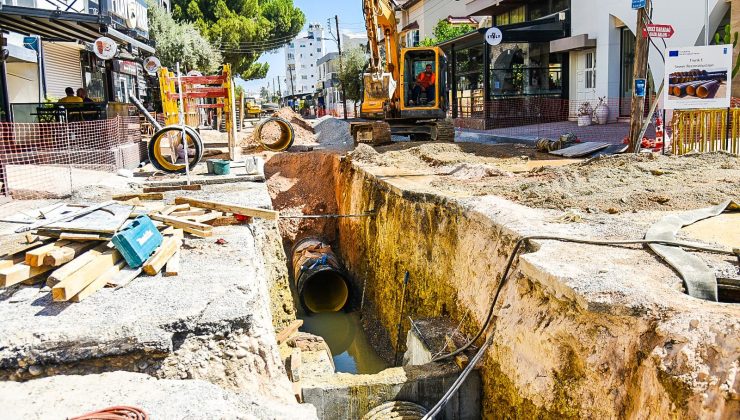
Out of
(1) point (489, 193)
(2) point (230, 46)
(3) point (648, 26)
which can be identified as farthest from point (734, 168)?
(2) point (230, 46)

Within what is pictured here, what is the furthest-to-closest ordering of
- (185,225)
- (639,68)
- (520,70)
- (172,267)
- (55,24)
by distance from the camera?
(520,70)
(55,24)
(639,68)
(185,225)
(172,267)

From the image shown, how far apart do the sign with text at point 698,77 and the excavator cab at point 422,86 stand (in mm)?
7766

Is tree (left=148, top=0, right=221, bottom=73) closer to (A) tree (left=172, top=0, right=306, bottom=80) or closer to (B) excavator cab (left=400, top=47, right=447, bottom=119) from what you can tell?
(A) tree (left=172, top=0, right=306, bottom=80)

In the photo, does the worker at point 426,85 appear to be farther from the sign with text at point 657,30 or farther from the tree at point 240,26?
the tree at point 240,26

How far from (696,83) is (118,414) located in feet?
40.4

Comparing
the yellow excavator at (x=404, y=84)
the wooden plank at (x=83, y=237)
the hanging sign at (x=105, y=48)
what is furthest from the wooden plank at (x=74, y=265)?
the yellow excavator at (x=404, y=84)

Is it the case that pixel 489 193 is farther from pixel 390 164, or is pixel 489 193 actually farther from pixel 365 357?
pixel 390 164

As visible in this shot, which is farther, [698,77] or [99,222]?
[698,77]

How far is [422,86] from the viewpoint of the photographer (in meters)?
19.3

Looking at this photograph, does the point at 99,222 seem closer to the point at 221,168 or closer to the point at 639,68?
the point at 221,168

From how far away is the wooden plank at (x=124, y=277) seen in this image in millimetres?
5828

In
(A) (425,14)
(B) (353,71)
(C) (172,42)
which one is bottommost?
(B) (353,71)

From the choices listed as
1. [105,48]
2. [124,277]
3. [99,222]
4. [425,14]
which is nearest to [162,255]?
[124,277]

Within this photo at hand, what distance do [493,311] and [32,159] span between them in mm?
10073
